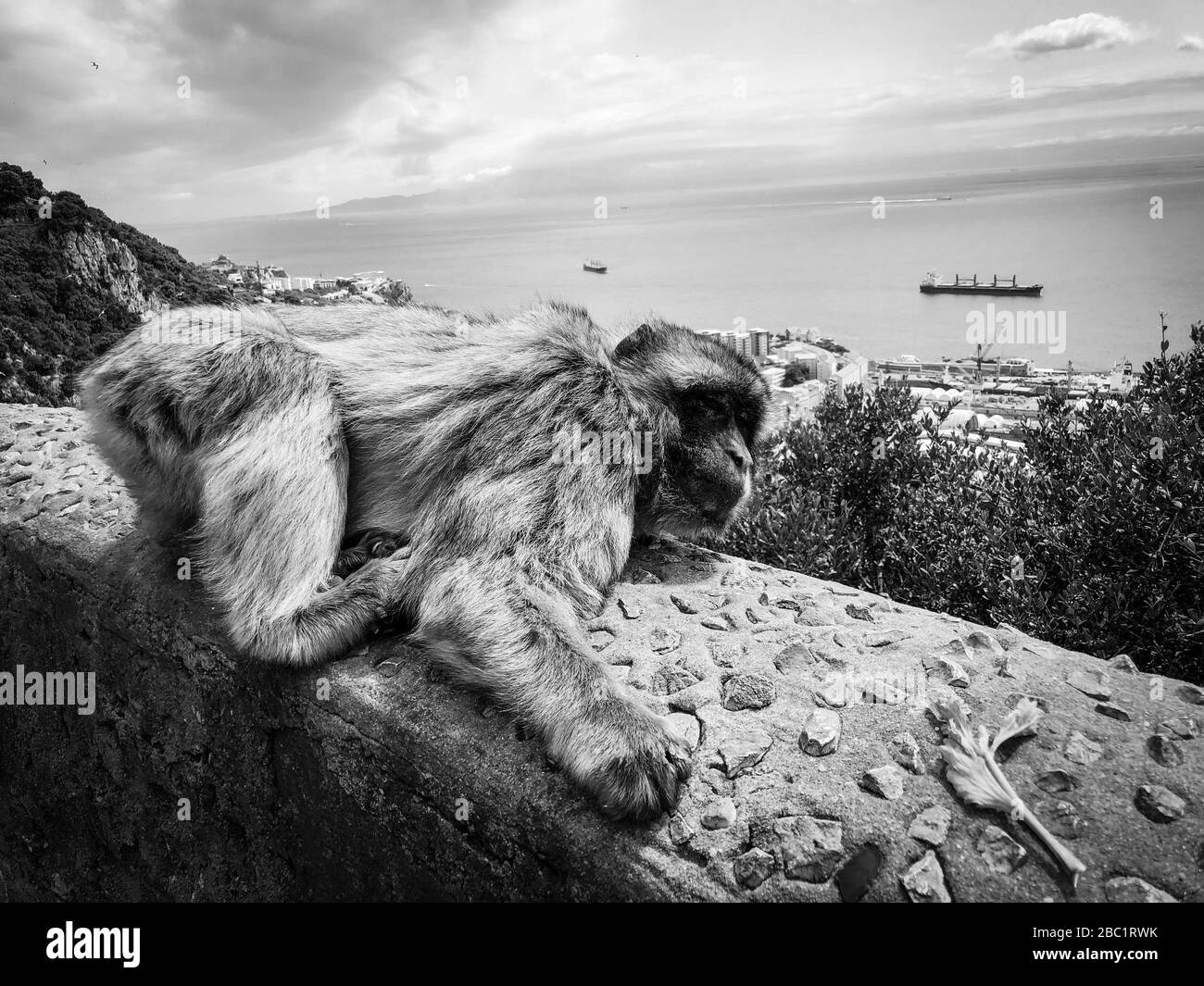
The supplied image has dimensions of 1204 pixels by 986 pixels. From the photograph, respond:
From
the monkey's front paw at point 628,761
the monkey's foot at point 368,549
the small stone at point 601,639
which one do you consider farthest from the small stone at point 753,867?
the monkey's foot at point 368,549

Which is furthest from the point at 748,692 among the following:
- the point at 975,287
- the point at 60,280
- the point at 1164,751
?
the point at 975,287

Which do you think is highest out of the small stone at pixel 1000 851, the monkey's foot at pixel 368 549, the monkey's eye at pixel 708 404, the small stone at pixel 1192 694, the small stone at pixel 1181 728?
the monkey's eye at pixel 708 404

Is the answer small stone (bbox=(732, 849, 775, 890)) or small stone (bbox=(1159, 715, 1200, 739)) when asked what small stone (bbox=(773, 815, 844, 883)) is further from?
small stone (bbox=(1159, 715, 1200, 739))

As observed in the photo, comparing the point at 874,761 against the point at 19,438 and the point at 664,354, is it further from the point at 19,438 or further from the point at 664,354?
the point at 19,438

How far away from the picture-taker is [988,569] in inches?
248

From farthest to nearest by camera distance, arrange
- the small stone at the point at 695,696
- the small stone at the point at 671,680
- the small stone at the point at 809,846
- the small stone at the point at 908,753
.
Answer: the small stone at the point at 671,680 → the small stone at the point at 695,696 → the small stone at the point at 908,753 → the small stone at the point at 809,846

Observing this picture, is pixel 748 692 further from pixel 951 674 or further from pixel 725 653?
pixel 951 674

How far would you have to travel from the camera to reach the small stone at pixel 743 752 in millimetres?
2807

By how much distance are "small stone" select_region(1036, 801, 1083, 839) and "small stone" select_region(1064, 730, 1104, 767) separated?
0.22 meters

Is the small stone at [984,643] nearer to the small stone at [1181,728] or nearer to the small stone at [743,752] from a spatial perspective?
the small stone at [1181,728]

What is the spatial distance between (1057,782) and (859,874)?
75 centimetres

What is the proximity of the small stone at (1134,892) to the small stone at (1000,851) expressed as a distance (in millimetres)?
221

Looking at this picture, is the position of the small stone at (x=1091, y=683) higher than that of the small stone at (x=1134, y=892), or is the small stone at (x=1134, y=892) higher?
the small stone at (x=1091, y=683)
